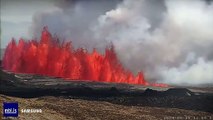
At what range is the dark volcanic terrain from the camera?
1330 cm

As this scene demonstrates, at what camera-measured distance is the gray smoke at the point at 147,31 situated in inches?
522

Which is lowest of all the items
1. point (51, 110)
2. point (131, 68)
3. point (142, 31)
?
point (51, 110)

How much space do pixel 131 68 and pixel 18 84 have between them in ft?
10.4

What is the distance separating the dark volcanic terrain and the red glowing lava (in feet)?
0.61

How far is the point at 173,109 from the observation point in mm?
13414

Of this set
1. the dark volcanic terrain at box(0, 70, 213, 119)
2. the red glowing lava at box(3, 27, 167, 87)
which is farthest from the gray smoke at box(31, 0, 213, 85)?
the dark volcanic terrain at box(0, 70, 213, 119)

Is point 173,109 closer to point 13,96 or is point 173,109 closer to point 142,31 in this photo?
point 142,31

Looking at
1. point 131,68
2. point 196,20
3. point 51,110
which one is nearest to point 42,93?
point 51,110

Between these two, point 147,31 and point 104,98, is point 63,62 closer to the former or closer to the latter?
point 104,98

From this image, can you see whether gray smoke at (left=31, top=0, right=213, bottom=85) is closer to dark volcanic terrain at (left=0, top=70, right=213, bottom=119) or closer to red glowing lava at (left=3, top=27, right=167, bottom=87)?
red glowing lava at (left=3, top=27, right=167, bottom=87)

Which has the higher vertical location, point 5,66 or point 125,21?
point 125,21

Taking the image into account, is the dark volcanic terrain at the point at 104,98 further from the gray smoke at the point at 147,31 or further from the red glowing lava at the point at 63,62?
the gray smoke at the point at 147,31

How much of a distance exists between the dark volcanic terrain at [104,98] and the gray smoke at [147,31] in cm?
51

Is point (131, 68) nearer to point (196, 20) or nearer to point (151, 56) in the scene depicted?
point (151, 56)
